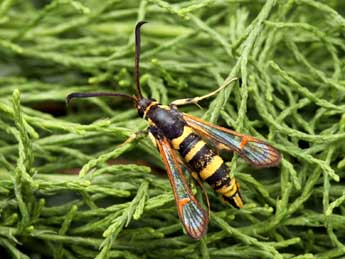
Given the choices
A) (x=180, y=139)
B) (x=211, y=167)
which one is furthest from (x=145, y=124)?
(x=211, y=167)

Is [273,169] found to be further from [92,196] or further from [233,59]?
[92,196]

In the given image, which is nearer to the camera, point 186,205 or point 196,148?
point 186,205

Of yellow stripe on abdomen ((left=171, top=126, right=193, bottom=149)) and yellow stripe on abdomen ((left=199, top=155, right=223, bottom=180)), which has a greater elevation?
yellow stripe on abdomen ((left=171, top=126, right=193, bottom=149))

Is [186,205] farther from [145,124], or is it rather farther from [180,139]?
[145,124]

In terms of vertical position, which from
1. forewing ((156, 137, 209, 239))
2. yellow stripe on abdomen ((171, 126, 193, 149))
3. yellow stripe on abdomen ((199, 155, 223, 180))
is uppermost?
yellow stripe on abdomen ((171, 126, 193, 149))

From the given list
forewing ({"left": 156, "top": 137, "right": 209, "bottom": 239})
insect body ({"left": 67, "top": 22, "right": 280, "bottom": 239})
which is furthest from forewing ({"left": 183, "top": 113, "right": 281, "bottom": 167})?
forewing ({"left": 156, "top": 137, "right": 209, "bottom": 239})

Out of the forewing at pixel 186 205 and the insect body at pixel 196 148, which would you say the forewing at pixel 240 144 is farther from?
the forewing at pixel 186 205

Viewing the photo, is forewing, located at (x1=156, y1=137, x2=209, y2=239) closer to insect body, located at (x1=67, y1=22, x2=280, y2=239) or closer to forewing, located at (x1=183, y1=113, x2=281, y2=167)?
insect body, located at (x1=67, y1=22, x2=280, y2=239)
